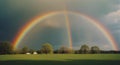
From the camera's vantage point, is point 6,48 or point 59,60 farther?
point 6,48

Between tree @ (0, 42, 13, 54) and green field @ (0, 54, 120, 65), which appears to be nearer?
green field @ (0, 54, 120, 65)

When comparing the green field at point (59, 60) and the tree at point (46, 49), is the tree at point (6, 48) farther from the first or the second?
the green field at point (59, 60)

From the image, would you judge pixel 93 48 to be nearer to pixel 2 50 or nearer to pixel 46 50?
pixel 46 50

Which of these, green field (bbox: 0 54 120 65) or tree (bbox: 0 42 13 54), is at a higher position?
tree (bbox: 0 42 13 54)

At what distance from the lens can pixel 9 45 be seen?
91625mm

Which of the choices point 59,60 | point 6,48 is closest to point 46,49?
point 6,48

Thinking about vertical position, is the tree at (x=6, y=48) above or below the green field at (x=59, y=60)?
above

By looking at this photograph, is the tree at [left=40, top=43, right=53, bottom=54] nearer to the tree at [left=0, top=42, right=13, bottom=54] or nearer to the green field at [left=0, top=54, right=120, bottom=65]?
the tree at [left=0, top=42, right=13, bottom=54]

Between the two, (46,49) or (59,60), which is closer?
(59,60)

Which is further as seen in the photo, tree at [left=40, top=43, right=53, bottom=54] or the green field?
tree at [left=40, top=43, right=53, bottom=54]

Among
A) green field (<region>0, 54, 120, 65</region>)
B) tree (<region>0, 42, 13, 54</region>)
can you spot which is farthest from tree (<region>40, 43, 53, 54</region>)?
green field (<region>0, 54, 120, 65</region>)

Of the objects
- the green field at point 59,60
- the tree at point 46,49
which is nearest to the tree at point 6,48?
the tree at point 46,49

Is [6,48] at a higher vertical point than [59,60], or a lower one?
higher

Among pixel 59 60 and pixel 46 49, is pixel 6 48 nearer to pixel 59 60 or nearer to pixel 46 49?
pixel 46 49
